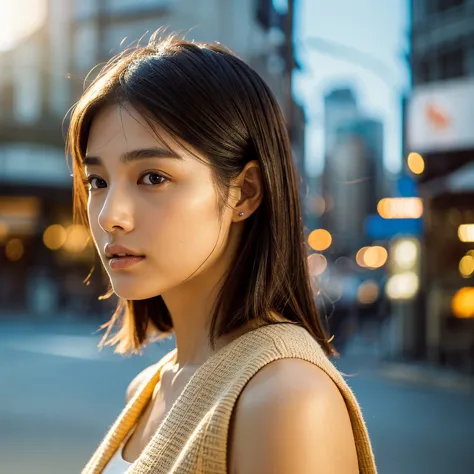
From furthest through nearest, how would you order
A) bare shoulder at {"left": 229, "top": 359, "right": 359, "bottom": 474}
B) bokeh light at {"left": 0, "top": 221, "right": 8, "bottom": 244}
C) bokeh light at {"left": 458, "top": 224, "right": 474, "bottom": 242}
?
bokeh light at {"left": 0, "top": 221, "right": 8, "bottom": 244}, bokeh light at {"left": 458, "top": 224, "right": 474, "bottom": 242}, bare shoulder at {"left": 229, "top": 359, "right": 359, "bottom": 474}

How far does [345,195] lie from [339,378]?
9903 centimetres

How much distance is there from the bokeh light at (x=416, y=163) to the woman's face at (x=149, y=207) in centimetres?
988

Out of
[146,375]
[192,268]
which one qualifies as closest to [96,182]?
[192,268]

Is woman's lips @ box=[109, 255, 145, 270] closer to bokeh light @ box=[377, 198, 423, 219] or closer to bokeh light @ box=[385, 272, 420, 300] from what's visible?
bokeh light @ box=[377, 198, 423, 219]

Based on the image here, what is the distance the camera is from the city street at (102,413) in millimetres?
5918

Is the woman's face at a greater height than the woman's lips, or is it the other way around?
the woman's face

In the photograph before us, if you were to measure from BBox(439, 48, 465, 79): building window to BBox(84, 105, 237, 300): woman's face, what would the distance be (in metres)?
12.7

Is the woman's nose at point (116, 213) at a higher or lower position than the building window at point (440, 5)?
lower

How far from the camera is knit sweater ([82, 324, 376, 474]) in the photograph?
1.08m

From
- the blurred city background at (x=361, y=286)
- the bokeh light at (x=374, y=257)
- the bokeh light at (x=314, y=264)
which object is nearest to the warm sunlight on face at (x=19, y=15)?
the blurred city background at (x=361, y=286)

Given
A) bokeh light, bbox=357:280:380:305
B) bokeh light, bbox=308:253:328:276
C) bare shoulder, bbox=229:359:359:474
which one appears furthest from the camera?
bokeh light, bbox=357:280:380:305

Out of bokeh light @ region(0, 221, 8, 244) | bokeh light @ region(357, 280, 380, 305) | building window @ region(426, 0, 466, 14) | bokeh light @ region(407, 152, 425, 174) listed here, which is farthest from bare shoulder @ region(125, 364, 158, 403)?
bokeh light @ region(0, 221, 8, 244)

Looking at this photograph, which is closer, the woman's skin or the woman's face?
the woman's skin

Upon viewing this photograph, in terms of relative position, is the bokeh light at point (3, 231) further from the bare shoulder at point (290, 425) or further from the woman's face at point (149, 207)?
the bare shoulder at point (290, 425)
